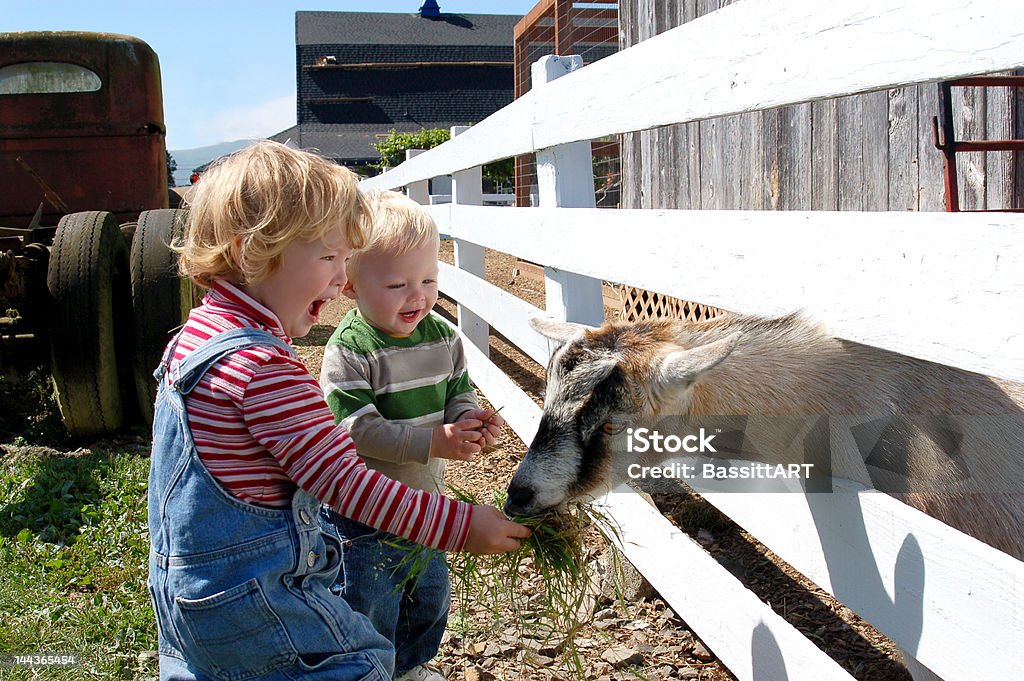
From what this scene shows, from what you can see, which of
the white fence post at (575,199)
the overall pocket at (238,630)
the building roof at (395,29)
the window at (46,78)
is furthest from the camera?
the building roof at (395,29)

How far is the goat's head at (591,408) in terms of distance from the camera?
2.62 m

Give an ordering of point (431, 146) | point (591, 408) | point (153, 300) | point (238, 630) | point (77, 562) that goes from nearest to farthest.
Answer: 1. point (238, 630)
2. point (591, 408)
3. point (77, 562)
4. point (153, 300)
5. point (431, 146)

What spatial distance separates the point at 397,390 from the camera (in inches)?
108

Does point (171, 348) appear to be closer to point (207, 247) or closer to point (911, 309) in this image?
point (207, 247)

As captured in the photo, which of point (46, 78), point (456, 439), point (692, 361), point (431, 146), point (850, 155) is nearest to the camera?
point (692, 361)

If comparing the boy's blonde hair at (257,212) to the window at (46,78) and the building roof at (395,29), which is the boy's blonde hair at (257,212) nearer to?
the window at (46,78)

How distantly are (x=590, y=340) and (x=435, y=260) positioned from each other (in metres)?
0.59

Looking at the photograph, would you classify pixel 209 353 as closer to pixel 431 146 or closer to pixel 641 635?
pixel 641 635

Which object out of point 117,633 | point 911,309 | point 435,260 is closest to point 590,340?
point 435,260

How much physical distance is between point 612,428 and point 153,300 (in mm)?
4077

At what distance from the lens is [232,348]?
74.1 inches

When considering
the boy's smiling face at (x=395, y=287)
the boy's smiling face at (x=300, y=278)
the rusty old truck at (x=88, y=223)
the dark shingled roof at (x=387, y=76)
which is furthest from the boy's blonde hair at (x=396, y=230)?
the dark shingled roof at (x=387, y=76)

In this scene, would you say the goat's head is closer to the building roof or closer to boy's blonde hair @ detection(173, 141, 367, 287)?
boy's blonde hair @ detection(173, 141, 367, 287)

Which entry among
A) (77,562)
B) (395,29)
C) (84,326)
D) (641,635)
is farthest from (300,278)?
(395,29)
